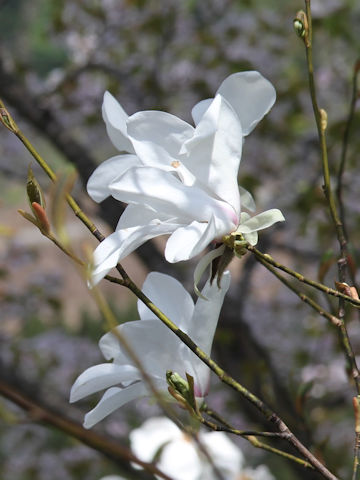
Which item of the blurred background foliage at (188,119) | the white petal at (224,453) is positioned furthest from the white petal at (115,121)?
the blurred background foliage at (188,119)

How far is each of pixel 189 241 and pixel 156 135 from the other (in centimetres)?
7

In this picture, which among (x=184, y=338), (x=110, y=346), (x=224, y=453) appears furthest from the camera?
(x=224, y=453)

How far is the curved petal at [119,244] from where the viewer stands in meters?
0.34

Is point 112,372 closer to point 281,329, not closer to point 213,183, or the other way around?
point 213,183

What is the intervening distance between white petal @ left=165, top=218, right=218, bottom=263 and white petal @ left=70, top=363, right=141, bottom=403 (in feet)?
0.28

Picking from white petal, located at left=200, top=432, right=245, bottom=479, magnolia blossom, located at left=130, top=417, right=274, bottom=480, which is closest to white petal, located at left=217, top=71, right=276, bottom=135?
magnolia blossom, located at left=130, top=417, right=274, bottom=480

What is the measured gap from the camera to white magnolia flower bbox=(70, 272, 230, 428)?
402 mm

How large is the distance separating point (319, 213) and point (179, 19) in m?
0.75

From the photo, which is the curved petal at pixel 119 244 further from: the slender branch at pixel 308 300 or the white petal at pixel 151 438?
the white petal at pixel 151 438

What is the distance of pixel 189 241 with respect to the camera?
1.18ft

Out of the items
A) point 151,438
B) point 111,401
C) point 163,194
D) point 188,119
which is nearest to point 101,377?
point 111,401

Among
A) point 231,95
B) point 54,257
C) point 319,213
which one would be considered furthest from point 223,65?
point 54,257

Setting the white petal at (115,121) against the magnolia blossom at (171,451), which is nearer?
the white petal at (115,121)

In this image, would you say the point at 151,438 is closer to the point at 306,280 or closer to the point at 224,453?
the point at 224,453
